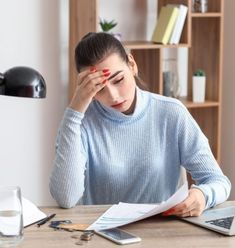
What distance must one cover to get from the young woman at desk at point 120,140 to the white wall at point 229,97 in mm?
1577

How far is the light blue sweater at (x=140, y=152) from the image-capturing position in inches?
81.7

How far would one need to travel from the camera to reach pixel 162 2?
3488 mm

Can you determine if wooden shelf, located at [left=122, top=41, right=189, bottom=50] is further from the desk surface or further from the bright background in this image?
the desk surface

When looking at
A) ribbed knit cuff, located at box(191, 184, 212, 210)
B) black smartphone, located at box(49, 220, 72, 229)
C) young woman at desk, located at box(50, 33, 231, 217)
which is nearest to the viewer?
black smartphone, located at box(49, 220, 72, 229)

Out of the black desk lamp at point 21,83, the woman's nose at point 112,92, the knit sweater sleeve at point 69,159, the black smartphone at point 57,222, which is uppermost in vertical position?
the black desk lamp at point 21,83

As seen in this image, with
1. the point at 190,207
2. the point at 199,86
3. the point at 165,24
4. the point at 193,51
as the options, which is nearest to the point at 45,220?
the point at 190,207

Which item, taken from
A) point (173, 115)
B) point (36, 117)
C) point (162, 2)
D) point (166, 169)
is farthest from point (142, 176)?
point (162, 2)

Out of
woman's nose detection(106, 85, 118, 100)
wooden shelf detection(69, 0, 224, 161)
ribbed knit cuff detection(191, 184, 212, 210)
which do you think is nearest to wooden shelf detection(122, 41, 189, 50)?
wooden shelf detection(69, 0, 224, 161)

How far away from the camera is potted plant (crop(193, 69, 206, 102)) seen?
3.49m

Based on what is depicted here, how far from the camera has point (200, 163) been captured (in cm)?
205

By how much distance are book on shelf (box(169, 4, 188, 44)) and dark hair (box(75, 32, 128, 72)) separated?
1261mm

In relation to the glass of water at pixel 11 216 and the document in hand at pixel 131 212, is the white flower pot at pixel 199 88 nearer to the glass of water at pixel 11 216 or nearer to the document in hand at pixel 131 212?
the document in hand at pixel 131 212

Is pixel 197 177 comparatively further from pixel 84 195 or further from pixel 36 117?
pixel 36 117

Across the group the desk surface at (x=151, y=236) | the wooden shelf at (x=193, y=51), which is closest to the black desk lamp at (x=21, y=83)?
the desk surface at (x=151, y=236)
